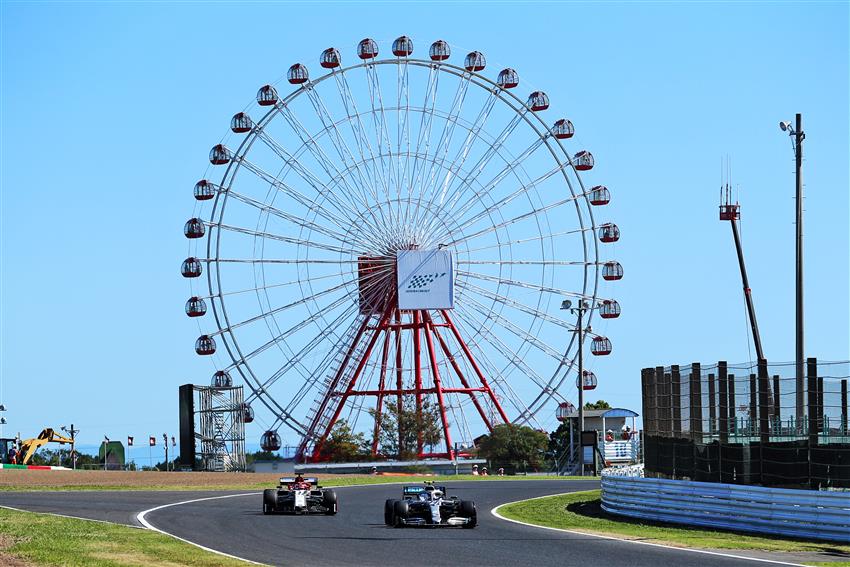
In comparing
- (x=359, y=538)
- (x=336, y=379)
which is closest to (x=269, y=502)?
(x=359, y=538)

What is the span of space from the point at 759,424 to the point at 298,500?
421 inches

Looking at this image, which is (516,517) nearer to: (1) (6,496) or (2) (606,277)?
(1) (6,496)

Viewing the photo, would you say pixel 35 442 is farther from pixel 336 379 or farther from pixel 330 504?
pixel 330 504

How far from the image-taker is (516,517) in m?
32.3

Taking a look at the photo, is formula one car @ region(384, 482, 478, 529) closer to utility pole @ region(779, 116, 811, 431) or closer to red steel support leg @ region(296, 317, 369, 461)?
utility pole @ region(779, 116, 811, 431)

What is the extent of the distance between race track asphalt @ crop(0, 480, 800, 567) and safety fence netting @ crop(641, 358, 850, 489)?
4.34m

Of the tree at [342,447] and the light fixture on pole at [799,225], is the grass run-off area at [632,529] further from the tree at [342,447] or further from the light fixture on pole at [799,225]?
the tree at [342,447]

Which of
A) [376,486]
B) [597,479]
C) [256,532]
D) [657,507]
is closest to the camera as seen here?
[256,532]

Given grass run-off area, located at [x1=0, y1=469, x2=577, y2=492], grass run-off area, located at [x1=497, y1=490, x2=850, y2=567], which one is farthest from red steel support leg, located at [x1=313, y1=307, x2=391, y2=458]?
grass run-off area, located at [x1=497, y1=490, x2=850, y2=567]

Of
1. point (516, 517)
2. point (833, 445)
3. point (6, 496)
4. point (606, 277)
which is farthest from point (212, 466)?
point (833, 445)

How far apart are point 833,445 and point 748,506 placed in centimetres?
242

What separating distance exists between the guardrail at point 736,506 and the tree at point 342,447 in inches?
1736

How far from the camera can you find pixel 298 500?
33.2 m

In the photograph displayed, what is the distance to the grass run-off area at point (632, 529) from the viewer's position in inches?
965
